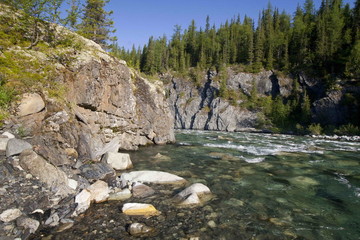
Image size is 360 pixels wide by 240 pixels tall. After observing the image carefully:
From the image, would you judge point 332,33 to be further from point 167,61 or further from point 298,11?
point 167,61

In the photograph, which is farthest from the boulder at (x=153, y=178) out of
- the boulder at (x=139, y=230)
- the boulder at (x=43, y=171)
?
the boulder at (x=139, y=230)

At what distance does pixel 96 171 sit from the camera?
962cm

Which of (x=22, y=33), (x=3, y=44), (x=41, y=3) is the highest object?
(x=41, y=3)

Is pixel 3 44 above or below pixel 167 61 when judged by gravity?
below

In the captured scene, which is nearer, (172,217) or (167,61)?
(172,217)

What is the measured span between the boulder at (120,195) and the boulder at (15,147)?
146 inches

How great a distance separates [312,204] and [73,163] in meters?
10.6

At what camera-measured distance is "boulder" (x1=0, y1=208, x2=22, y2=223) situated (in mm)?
5250

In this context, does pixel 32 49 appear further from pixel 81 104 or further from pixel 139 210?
pixel 139 210

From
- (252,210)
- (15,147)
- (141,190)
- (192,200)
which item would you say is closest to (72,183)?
(15,147)

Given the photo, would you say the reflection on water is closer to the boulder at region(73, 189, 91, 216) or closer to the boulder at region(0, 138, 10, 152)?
the boulder at region(73, 189, 91, 216)

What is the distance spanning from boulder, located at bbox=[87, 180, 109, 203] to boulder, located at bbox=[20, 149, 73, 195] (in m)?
0.75

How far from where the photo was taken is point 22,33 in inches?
576

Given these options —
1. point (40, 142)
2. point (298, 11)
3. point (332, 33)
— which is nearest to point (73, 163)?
point (40, 142)
